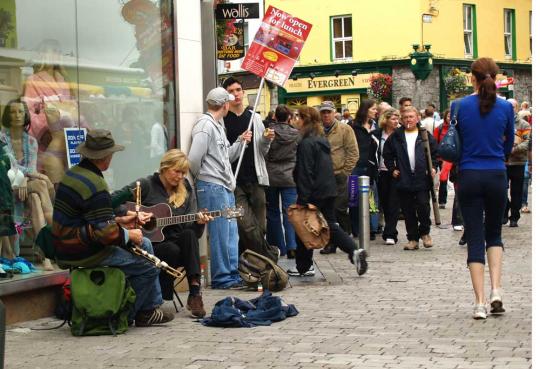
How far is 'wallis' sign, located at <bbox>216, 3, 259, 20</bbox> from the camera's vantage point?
14.4m

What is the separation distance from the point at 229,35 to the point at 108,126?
10008mm

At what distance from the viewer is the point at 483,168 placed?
9.41 metres

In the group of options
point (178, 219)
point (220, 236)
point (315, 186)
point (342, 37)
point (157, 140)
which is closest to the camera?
point (178, 219)

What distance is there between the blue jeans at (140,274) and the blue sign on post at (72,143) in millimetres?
1458

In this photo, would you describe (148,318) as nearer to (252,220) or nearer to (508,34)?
(252,220)

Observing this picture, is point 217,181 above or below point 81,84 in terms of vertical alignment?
below

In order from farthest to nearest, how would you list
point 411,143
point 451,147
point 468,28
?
point 468,28 < point 411,143 < point 451,147

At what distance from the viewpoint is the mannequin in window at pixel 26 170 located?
10156 mm

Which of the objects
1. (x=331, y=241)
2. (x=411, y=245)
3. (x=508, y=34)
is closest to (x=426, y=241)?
(x=411, y=245)

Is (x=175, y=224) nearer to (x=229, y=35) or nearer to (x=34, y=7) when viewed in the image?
(x=34, y=7)

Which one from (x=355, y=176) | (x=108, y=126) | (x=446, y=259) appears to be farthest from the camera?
(x=355, y=176)

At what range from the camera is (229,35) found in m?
21.2

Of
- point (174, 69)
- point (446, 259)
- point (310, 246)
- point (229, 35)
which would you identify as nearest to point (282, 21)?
point (174, 69)

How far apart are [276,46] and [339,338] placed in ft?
18.7
